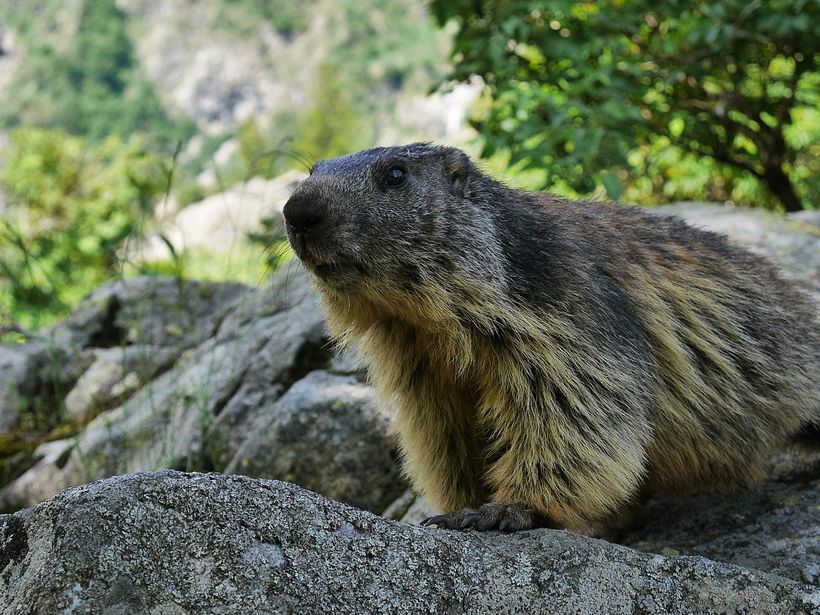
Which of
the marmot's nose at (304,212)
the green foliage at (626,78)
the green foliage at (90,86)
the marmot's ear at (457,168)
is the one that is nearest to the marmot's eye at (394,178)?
the marmot's ear at (457,168)

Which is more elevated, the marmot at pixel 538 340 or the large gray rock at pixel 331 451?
the marmot at pixel 538 340

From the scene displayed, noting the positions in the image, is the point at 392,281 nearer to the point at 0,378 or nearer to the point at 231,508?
the point at 231,508

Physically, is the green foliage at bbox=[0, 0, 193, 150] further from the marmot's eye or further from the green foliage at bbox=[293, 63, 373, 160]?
the marmot's eye

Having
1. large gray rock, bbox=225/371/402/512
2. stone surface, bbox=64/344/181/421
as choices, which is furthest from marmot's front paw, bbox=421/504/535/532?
stone surface, bbox=64/344/181/421

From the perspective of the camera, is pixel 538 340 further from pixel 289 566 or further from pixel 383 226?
pixel 289 566

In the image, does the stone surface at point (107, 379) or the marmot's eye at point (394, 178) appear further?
the stone surface at point (107, 379)

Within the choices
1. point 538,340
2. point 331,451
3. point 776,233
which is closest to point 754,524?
point 538,340

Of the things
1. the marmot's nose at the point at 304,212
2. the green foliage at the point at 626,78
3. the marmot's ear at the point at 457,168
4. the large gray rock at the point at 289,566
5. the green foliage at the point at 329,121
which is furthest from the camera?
the green foliage at the point at 329,121

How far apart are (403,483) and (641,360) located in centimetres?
207

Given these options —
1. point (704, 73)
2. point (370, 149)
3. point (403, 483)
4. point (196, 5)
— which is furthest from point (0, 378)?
point (196, 5)

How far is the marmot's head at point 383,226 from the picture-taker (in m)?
3.33

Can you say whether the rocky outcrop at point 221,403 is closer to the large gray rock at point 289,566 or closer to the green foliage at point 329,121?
the large gray rock at point 289,566

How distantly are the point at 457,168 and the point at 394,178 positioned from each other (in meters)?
0.36

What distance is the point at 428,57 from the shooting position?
138 metres
